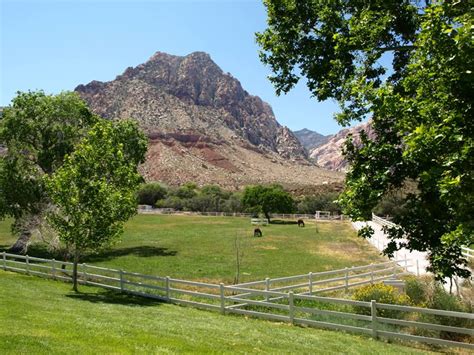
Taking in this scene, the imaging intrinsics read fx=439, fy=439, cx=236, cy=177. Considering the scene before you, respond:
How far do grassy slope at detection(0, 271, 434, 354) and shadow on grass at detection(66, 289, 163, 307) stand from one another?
459 millimetres

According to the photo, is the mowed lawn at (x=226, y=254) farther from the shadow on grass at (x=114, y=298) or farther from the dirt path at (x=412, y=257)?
the shadow on grass at (x=114, y=298)

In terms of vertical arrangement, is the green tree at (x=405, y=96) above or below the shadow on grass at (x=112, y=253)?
above

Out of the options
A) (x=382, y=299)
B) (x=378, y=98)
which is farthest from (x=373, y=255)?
(x=378, y=98)

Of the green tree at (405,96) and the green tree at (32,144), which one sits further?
the green tree at (32,144)

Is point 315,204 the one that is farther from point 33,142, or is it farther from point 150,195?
point 33,142

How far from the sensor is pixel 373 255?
36062mm

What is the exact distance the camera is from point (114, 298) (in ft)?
65.4

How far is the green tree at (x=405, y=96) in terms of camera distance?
24.4 feet

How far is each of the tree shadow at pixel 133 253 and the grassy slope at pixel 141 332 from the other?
18527 mm

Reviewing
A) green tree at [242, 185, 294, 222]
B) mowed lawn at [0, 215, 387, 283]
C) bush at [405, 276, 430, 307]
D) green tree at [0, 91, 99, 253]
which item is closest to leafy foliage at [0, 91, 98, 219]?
green tree at [0, 91, 99, 253]

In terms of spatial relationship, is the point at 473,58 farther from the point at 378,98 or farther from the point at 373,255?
the point at 373,255

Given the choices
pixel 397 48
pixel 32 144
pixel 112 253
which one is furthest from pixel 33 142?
pixel 397 48

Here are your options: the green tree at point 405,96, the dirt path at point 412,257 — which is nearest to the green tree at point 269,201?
the dirt path at point 412,257

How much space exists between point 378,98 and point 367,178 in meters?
2.21
